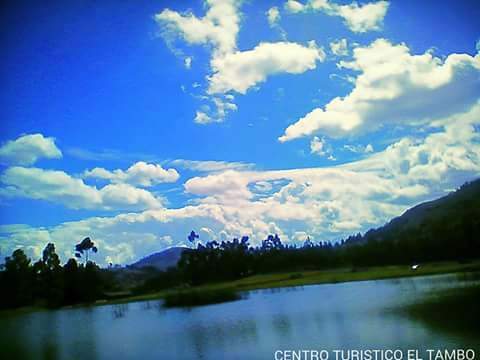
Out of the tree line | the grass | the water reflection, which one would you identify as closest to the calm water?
the water reflection

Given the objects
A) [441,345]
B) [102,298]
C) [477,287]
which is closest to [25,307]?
[102,298]

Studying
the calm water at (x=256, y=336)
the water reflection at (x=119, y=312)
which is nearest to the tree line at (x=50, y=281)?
the water reflection at (x=119, y=312)

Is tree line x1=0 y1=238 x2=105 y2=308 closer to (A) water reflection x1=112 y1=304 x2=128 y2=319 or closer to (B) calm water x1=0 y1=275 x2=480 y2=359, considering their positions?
(A) water reflection x1=112 y1=304 x2=128 y2=319

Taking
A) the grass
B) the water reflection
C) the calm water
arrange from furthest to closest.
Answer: the grass → the water reflection → the calm water

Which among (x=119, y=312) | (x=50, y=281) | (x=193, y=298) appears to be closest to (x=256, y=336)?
(x=119, y=312)

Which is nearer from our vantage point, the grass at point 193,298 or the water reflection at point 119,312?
the water reflection at point 119,312

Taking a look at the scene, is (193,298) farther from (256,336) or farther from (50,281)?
(256,336)

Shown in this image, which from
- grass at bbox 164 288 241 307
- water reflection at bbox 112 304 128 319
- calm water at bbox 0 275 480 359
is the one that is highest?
calm water at bbox 0 275 480 359

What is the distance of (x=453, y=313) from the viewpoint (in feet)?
62.0

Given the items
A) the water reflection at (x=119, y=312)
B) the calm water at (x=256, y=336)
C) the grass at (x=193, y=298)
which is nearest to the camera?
the calm water at (x=256, y=336)

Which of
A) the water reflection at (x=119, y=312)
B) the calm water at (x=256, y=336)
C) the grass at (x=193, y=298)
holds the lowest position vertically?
the water reflection at (x=119, y=312)

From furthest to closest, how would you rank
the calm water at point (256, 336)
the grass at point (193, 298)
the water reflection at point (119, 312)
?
the grass at point (193, 298) → the water reflection at point (119, 312) → the calm water at point (256, 336)

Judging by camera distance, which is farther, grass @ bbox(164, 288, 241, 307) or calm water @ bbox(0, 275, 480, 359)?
grass @ bbox(164, 288, 241, 307)

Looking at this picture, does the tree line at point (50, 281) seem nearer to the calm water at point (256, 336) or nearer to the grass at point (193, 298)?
the grass at point (193, 298)
